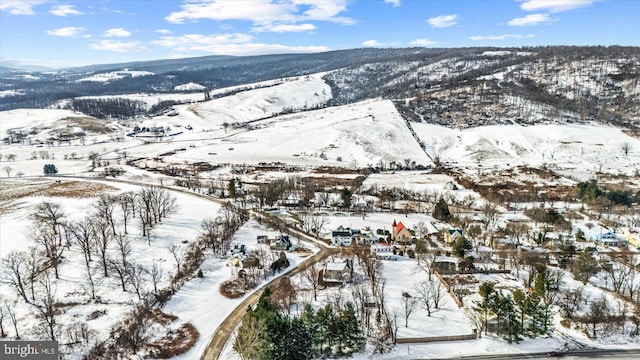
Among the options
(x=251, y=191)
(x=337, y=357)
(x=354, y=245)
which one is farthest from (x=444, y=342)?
(x=251, y=191)

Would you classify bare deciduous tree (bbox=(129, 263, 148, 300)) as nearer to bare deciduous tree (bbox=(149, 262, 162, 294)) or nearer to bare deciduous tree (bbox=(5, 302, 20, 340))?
bare deciduous tree (bbox=(149, 262, 162, 294))

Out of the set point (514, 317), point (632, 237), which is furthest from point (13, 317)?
point (632, 237)

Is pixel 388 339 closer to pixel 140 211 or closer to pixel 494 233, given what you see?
pixel 494 233

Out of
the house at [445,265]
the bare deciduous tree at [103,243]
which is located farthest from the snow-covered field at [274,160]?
the house at [445,265]

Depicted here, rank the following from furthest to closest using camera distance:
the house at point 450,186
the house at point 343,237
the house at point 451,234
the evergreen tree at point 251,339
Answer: the house at point 450,186, the house at point 343,237, the house at point 451,234, the evergreen tree at point 251,339

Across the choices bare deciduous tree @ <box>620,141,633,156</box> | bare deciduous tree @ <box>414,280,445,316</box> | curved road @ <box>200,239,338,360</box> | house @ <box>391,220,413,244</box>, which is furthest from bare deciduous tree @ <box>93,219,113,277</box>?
bare deciduous tree @ <box>620,141,633,156</box>

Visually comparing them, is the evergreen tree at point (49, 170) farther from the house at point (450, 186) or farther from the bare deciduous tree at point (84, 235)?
the house at point (450, 186)
